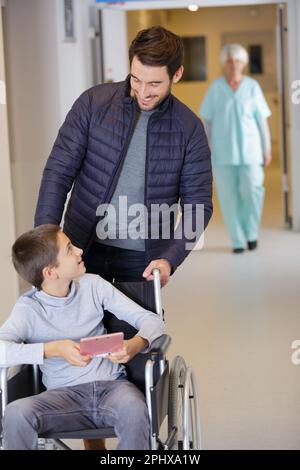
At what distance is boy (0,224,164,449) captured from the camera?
2.33 meters

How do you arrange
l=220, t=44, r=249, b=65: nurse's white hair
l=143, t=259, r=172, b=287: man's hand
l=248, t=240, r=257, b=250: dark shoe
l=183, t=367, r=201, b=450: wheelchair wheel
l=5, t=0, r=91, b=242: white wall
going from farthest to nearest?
l=248, t=240, r=257, b=250: dark shoe → l=220, t=44, r=249, b=65: nurse's white hair → l=5, t=0, r=91, b=242: white wall → l=143, t=259, r=172, b=287: man's hand → l=183, t=367, r=201, b=450: wheelchair wheel

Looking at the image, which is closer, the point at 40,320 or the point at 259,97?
the point at 40,320

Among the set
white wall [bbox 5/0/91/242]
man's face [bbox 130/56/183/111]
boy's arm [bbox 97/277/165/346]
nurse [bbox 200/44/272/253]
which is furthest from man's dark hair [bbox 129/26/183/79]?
nurse [bbox 200/44/272/253]

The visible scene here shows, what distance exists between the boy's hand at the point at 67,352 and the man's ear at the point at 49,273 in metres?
0.19

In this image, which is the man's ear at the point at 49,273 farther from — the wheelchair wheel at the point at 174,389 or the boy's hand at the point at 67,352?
the wheelchair wheel at the point at 174,389

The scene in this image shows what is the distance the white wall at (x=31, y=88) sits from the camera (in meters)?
6.20

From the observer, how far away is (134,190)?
2.79 m

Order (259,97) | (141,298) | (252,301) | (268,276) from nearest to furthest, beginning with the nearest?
(141,298)
(252,301)
(268,276)
(259,97)

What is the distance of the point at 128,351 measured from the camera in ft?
7.88

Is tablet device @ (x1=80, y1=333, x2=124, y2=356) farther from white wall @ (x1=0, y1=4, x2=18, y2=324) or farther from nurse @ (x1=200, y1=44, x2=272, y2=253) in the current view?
nurse @ (x1=200, y1=44, x2=272, y2=253)

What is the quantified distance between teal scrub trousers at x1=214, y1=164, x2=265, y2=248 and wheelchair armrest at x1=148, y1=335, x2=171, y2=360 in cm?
507

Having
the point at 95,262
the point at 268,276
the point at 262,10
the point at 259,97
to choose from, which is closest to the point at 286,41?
the point at 259,97

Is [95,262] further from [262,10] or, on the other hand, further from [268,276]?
[262,10]
